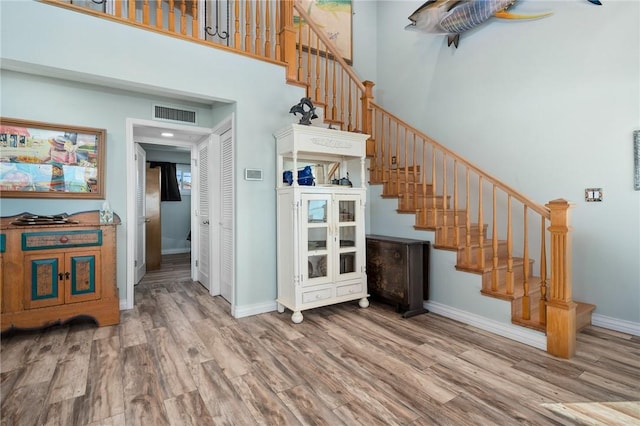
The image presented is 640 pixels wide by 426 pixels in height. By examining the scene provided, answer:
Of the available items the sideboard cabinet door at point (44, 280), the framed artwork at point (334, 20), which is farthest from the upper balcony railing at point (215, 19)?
the sideboard cabinet door at point (44, 280)

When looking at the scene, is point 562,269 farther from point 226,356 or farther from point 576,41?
point 226,356

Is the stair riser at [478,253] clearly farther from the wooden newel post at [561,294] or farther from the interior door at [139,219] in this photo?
the interior door at [139,219]

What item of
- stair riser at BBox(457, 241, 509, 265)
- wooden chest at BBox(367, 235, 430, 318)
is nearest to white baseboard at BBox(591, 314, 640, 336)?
stair riser at BBox(457, 241, 509, 265)

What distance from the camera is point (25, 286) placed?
8.69 ft

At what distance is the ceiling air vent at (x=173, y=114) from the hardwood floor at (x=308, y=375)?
7.32 ft

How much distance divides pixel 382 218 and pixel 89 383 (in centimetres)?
323

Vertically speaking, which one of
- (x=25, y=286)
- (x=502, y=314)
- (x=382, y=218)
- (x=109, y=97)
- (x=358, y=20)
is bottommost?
(x=502, y=314)

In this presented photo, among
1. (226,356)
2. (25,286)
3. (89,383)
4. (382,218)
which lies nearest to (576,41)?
(382,218)

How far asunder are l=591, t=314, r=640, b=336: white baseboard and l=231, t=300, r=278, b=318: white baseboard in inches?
127

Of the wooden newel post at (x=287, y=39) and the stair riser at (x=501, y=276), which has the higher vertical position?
the wooden newel post at (x=287, y=39)

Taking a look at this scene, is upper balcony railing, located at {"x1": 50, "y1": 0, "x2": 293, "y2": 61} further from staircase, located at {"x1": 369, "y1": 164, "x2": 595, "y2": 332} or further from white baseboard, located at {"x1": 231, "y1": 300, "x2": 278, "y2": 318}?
white baseboard, located at {"x1": 231, "y1": 300, "x2": 278, "y2": 318}

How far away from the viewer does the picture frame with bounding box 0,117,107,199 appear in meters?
2.85

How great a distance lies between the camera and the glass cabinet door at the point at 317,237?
3.09m

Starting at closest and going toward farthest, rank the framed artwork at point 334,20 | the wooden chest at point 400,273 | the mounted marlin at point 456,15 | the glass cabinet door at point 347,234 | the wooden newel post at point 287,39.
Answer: the wooden chest at point 400,273
the glass cabinet door at point 347,234
the wooden newel post at point 287,39
the mounted marlin at point 456,15
the framed artwork at point 334,20
